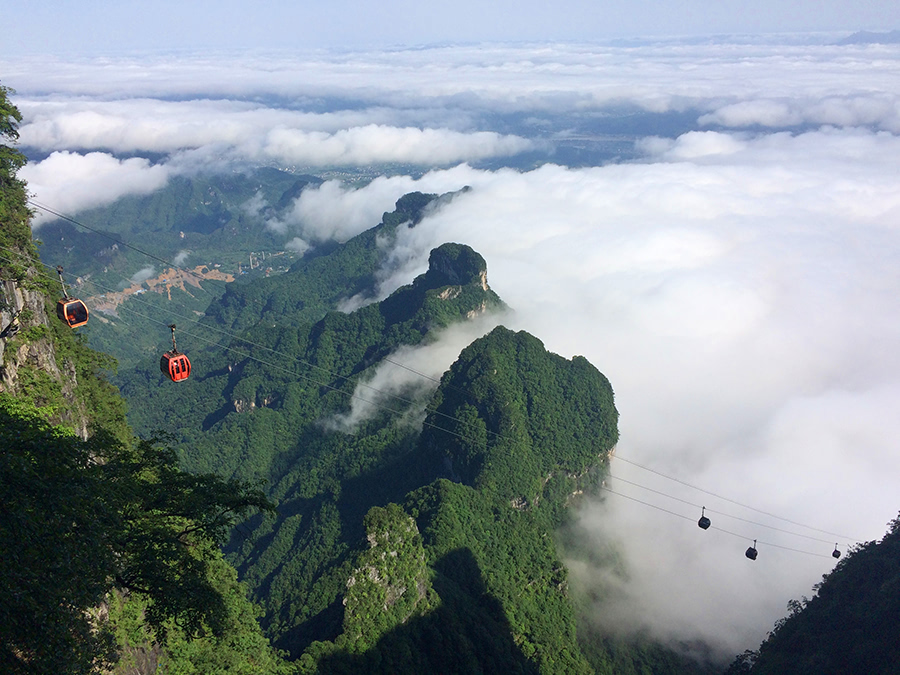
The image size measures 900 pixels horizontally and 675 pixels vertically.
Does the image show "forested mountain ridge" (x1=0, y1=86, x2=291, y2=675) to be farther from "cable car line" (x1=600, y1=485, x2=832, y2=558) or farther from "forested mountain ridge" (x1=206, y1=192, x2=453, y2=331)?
"forested mountain ridge" (x1=206, y1=192, x2=453, y2=331)

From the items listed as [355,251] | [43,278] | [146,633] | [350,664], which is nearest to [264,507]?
[146,633]

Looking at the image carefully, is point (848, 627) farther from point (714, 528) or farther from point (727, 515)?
point (727, 515)

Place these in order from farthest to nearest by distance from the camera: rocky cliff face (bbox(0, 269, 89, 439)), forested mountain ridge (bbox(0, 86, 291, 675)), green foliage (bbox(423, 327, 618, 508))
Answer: green foliage (bbox(423, 327, 618, 508)) → rocky cliff face (bbox(0, 269, 89, 439)) → forested mountain ridge (bbox(0, 86, 291, 675))

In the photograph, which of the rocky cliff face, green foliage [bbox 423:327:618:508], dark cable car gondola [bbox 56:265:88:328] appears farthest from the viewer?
green foliage [bbox 423:327:618:508]

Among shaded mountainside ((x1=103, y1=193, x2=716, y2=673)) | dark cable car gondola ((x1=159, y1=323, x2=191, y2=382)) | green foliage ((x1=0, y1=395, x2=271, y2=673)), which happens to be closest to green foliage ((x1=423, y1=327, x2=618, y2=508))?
shaded mountainside ((x1=103, y1=193, x2=716, y2=673))

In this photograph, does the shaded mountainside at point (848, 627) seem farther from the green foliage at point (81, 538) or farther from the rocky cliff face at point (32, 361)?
the rocky cliff face at point (32, 361)

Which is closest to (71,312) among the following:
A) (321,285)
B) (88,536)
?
(88,536)

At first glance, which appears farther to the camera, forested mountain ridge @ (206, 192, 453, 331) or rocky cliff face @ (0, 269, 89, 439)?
forested mountain ridge @ (206, 192, 453, 331)
